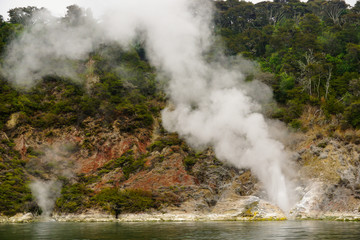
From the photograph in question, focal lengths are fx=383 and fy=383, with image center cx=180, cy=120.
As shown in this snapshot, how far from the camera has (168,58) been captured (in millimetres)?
83250

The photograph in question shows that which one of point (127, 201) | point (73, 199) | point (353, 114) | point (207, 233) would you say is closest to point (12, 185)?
point (73, 199)

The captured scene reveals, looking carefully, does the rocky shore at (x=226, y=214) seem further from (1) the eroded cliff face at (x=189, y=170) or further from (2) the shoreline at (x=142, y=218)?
(1) the eroded cliff face at (x=189, y=170)

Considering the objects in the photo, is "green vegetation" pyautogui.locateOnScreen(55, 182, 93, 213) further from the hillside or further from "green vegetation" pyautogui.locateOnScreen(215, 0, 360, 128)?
"green vegetation" pyautogui.locateOnScreen(215, 0, 360, 128)

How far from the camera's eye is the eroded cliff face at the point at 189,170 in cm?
4928

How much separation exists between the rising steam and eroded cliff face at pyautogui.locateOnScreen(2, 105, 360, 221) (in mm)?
2604

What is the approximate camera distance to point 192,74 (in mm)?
77125

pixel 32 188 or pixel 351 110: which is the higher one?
pixel 351 110

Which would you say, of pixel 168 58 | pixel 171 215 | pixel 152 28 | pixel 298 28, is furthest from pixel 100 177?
pixel 298 28

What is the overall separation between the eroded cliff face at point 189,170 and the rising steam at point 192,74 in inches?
103

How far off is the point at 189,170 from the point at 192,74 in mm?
23156

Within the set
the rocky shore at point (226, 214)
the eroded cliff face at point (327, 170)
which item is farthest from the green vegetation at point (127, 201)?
the eroded cliff face at point (327, 170)

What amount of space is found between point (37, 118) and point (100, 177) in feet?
61.1

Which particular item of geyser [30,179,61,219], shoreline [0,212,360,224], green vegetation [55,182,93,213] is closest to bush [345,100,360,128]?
shoreline [0,212,360,224]

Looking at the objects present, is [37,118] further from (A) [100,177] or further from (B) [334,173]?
(B) [334,173]
